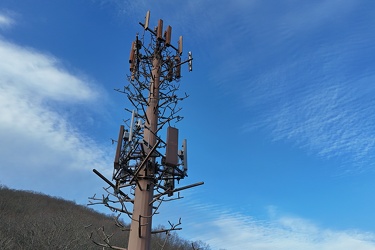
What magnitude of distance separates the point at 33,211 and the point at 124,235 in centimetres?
2394

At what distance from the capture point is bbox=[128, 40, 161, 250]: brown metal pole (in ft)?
21.3

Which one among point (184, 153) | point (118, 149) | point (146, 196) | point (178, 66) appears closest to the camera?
point (146, 196)

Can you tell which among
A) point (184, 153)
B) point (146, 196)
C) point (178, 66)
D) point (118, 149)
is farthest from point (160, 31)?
point (146, 196)

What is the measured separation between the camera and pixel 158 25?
9.25 m

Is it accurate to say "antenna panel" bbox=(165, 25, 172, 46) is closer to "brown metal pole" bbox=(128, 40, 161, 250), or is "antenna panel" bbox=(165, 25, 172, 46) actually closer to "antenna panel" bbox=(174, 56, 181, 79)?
"antenna panel" bbox=(174, 56, 181, 79)

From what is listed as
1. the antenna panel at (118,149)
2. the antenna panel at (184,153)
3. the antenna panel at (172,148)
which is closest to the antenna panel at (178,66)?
the antenna panel at (184,153)

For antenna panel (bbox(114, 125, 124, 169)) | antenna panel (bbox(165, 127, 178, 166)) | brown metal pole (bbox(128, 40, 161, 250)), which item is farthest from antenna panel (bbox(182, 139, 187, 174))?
antenna panel (bbox(114, 125, 124, 169))

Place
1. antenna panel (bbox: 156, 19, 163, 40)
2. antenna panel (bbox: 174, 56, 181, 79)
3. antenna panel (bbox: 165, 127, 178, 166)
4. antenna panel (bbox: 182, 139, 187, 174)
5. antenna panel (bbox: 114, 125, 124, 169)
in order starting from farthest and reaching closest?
1. antenna panel (bbox: 156, 19, 163, 40)
2. antenna panel (bbox: 174, 56, 181, 79)
3. antenna panel (bbox: 182, 139, 187, 174)
4. antenna panel (bbox: 114, 125, 124, 169)
5. antenna panel (bbox: 165, 127, 178, 166)

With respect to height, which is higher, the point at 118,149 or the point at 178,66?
the point at 178,66

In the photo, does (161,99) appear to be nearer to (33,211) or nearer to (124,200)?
(124,200)

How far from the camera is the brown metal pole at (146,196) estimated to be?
6492 mm

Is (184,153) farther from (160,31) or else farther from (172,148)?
(160,31)

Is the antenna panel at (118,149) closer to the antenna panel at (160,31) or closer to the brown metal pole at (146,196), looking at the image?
the brown metal pole at (146,196)

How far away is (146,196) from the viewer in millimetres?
6914
